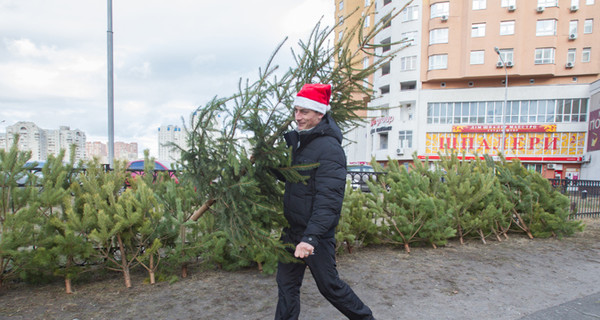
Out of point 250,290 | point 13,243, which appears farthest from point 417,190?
point 13,243

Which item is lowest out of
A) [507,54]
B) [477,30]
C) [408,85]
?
[408,85]

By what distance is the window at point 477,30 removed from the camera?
114 feet

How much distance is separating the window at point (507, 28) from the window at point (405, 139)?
13644mm

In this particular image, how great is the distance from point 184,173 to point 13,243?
5.70 ft

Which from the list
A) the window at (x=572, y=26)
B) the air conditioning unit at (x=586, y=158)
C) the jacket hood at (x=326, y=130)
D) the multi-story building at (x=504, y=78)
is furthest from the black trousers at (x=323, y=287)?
the window at (x=572, y=26)

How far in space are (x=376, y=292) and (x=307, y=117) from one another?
209cm

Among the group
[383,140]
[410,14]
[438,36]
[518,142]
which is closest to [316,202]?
[518,142]

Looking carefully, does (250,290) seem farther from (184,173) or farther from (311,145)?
(311,145)

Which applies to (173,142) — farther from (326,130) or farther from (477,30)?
(477,30)

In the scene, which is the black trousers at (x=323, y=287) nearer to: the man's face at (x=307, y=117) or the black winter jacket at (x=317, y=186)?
the black winter jacket at (x=317, y=186)

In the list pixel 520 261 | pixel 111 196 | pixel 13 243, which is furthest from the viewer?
pixel 520 261

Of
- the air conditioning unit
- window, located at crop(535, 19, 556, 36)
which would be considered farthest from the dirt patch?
window, located at crop(535, 19, 556, 36)

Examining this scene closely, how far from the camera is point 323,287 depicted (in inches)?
91.5

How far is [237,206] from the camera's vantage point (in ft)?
7.61
